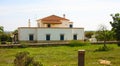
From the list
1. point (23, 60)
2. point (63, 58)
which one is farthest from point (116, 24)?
point (23, 60)

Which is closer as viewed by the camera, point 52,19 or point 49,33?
point 49,33

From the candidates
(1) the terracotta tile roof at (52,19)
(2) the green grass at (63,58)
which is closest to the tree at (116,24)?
(2) the green grass at (63,58)

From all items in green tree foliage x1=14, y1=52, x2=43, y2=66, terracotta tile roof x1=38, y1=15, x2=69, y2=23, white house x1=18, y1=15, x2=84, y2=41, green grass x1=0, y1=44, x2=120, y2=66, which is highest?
terracotta tile roof x1=38, y1=15, x2=69, y2=23

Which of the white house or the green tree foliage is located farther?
the white house

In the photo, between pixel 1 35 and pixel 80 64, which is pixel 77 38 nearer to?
pixel 1 35

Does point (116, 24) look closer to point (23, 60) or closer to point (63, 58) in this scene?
point (63, 58)

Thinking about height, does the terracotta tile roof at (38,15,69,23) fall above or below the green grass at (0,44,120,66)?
above

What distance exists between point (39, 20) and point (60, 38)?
7.60m

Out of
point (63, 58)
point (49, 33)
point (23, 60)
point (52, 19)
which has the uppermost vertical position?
point (52, 19)

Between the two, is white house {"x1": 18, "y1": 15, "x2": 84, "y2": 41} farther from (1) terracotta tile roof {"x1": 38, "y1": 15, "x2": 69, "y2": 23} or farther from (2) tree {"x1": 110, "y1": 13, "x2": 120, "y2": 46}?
(2) tree {"x1": 110, "y1": 13, "x2": 120, "y2": 46}

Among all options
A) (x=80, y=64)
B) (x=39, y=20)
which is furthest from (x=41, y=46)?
(x=80, y=64)

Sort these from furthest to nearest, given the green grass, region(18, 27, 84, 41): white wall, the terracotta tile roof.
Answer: the terracotta tile roof, region(18, 27, 84, 41): white wall, the green grass

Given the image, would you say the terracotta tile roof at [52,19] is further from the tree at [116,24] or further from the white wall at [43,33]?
the tree at [116,24]

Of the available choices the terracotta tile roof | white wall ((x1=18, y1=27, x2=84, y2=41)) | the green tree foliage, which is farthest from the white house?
the green tree foliage
